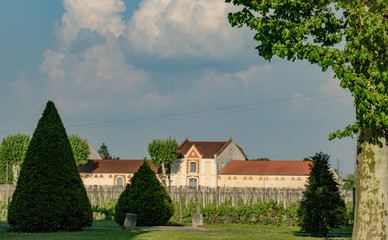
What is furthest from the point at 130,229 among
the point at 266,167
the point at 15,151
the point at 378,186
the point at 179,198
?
the point at 266,167

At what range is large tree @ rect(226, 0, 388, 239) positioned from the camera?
12.8 m

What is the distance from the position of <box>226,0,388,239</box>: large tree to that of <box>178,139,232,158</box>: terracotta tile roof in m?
69.3

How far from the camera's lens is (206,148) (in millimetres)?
86062

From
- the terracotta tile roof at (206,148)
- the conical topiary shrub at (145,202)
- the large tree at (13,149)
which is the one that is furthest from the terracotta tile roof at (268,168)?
the conical topiary shrub at (145,202)

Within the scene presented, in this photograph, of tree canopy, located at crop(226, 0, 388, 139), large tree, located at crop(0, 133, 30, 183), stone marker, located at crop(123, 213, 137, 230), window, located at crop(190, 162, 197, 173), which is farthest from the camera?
window, located at crop(190, 162, 197, 173)

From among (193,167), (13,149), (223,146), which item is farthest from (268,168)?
(13,149)

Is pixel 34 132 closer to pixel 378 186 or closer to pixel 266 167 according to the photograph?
pixel 378 186

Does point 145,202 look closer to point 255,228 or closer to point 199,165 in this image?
point 255,228

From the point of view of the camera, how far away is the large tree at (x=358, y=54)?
12.8 meters

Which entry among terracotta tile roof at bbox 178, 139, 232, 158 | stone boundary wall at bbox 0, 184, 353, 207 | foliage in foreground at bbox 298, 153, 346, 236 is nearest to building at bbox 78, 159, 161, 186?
terracotta tile roof at bbox 178, 139, 232, 158

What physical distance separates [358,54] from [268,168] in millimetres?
67657

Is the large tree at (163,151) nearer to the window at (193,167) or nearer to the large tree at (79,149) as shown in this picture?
the window at (193,167)

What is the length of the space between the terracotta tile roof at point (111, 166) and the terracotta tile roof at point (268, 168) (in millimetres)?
13125

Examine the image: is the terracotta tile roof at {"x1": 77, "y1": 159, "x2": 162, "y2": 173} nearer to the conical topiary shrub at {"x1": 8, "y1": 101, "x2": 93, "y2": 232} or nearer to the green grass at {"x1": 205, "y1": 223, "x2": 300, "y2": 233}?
the green grass at {"x1": 205, "y1": 223, "x2": 300, "y2": 233}
